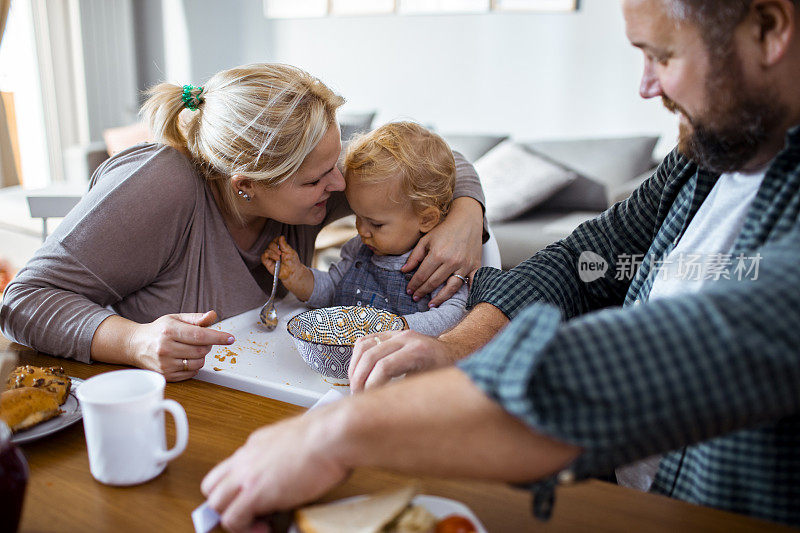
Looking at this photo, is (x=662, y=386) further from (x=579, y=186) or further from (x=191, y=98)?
(x=579, y=186)

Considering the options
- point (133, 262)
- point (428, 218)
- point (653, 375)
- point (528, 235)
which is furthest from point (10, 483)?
point (528, 235)

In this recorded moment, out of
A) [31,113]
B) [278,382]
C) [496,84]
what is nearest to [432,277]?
[278,382]

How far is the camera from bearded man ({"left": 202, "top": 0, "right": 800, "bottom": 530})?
52 cm

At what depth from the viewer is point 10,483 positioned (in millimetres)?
556

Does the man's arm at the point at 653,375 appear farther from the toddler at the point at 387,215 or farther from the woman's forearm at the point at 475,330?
the toddler at the point at 387,215

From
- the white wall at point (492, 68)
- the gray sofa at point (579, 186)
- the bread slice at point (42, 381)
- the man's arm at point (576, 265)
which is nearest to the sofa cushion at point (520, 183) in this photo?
the gray sofa at point (579, 186)

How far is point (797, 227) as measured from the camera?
609 mm

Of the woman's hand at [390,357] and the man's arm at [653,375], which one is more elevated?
the man's arm at [653,375]

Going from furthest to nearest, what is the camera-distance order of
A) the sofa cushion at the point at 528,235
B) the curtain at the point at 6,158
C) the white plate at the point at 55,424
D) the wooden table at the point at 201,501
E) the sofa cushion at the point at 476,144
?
the curtain at the point at 6,158, the sofa cushion at the point at 476,144, the sofa cushion at the point at 528,235, the white plate at the point at 55,424, the wooden table at the point at 201,501

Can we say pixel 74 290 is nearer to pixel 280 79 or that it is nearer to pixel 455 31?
pixel 280 79

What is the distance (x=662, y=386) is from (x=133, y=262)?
A: 3.34 ft

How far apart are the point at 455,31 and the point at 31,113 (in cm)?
329

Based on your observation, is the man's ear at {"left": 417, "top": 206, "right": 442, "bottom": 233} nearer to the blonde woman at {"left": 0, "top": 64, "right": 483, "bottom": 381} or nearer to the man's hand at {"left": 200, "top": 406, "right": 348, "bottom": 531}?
the blonde woman at {"left": 0, "top": 64, "right": 483, "bottom": 381}

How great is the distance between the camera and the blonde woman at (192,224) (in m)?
1.04
